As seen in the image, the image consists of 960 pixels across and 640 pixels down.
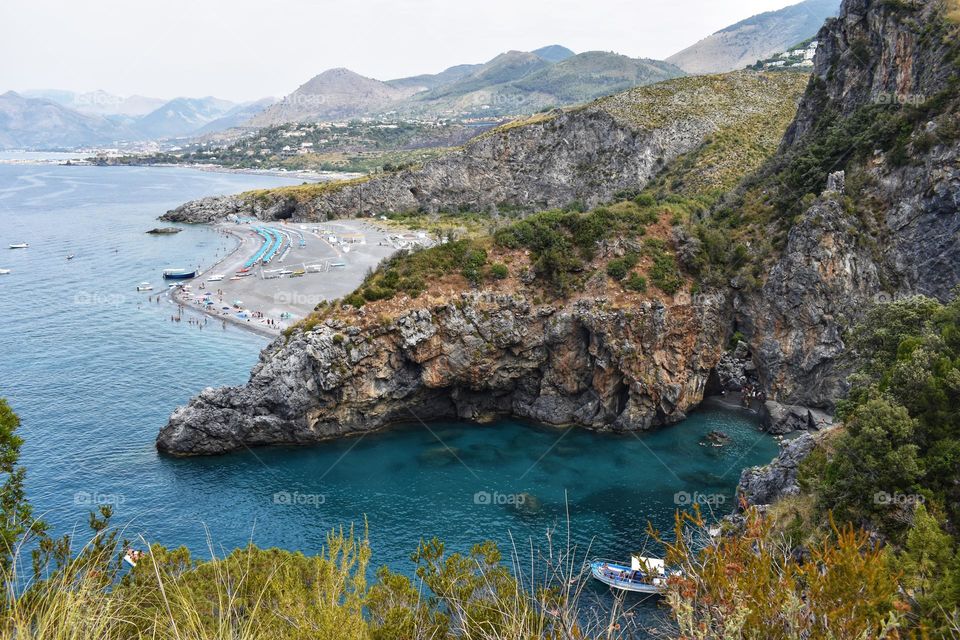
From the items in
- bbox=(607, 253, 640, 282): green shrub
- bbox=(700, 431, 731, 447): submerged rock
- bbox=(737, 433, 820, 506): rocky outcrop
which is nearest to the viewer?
bbox=(737, 433, 820, 506): rocky outcrop

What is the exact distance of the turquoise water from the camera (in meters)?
36.9

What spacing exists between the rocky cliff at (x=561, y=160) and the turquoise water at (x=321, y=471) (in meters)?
59.4

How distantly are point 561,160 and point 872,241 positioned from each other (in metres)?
72.6

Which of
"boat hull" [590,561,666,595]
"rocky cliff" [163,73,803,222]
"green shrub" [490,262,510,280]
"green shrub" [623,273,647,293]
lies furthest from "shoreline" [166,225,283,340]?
"boat hull" [590,561,666,595]

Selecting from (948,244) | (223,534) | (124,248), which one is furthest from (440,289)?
(124,248)

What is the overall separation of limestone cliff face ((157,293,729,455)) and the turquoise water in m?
1.66

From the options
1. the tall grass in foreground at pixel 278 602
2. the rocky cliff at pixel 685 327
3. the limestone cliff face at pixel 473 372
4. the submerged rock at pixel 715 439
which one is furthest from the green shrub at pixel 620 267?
the tall grass in foreground at pixel 278 602

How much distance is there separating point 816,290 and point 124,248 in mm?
117134

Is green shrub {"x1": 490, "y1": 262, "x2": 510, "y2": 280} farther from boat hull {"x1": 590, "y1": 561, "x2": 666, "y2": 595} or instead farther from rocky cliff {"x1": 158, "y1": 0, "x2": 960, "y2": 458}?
boat hull {"x1": 590, "y1": 561, "x2": 666, "y2": 595}

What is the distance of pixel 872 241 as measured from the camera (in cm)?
4819

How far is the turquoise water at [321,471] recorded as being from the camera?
3694 centimetres

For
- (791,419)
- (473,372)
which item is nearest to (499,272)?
(473,372)

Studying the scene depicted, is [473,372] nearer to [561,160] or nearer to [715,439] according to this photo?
[715,439]

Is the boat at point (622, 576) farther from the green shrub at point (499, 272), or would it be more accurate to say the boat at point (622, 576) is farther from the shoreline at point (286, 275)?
the shoreline at point (286, 275)
